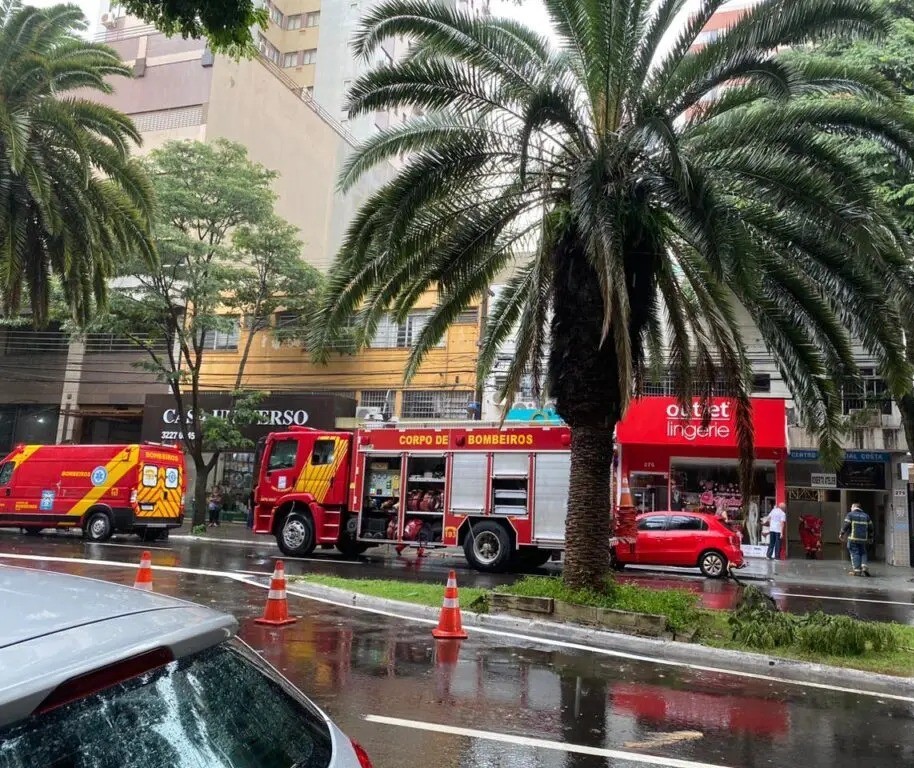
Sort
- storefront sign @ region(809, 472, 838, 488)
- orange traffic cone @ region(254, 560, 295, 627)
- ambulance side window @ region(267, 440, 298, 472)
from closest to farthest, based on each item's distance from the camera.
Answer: orange traffic cone @ region(254, 560, 295, 627) → ambulance side window @ region(267, 440, 298, 472) → storefront sign @ region(809, 472, 838, 488)

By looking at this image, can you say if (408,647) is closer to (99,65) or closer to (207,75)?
(99,65)

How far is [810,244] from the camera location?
1027 cm

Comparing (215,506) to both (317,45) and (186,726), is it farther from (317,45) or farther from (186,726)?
(317,45)

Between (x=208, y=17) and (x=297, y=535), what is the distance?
46.2 ft

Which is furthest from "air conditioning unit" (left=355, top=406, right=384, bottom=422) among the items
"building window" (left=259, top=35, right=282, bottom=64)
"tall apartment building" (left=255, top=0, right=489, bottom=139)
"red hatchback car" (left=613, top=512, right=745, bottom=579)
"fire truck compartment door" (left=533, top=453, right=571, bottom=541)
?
"building window" (left=259, top=35, right=282, bottom=64)

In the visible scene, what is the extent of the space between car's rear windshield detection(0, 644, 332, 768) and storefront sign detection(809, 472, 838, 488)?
26.9 meters

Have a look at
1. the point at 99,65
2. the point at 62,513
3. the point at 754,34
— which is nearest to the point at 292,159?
the point at 62,513

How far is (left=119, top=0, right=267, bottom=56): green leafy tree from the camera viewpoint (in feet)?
22.4

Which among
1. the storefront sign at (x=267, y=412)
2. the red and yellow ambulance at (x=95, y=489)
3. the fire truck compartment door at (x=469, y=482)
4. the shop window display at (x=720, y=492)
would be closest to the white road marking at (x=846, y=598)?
Result: the fire truck compartment door at (x=469, y=482)

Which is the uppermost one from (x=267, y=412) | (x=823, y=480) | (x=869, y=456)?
(x=267, y=412)

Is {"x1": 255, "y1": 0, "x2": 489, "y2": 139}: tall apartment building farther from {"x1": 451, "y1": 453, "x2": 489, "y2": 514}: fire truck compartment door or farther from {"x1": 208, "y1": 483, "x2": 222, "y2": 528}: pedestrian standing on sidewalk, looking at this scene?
{"x1": 451, "y1": 453, "x2": 489, "y2": 514}: fire truck compartment door

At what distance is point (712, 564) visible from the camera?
17922 millimetres

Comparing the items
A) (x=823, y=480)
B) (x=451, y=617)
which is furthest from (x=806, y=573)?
(x=451, y=617)

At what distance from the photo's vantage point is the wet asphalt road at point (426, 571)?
47.4 ft
